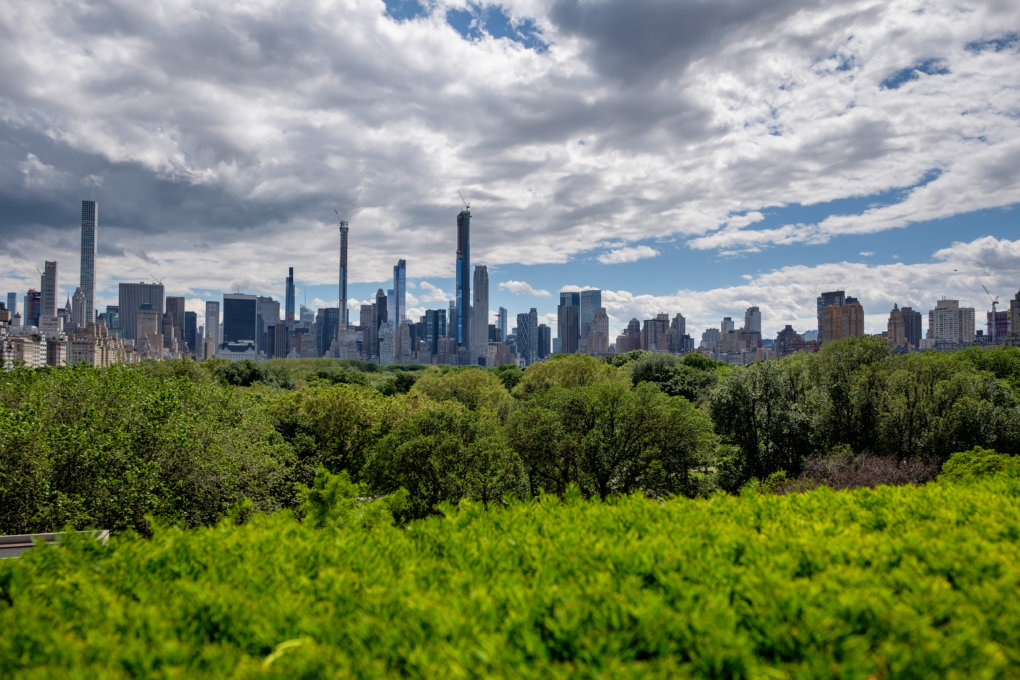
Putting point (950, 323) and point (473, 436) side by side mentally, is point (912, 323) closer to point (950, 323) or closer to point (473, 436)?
point (950, 323)

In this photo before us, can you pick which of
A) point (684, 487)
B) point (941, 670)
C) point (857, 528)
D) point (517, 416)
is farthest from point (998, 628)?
point (684, 487)

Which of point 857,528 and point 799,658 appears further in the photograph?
point 857,528

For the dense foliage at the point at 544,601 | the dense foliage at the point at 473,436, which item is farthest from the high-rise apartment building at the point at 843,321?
the dense foliage at the point at 544,601

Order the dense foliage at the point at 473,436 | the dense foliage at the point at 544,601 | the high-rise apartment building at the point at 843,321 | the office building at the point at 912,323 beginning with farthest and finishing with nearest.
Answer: the office building at the point at 912,323, the high-rise apartment building at the point at 843,321, the dense foliage at the point at 473,436, the dense foliage at the point at 544,601

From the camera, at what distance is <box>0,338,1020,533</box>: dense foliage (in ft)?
49.8

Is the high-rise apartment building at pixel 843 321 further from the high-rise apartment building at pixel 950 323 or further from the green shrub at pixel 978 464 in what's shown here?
the green shrub at pixel 978 464

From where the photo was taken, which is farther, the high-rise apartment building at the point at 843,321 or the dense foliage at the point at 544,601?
the high-rise apartment building at the point at 843,321

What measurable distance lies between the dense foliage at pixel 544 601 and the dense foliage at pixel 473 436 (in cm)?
281

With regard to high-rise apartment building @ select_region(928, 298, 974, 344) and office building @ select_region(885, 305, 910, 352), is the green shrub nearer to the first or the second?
office building @ select_region(885, 305, 910, 352)

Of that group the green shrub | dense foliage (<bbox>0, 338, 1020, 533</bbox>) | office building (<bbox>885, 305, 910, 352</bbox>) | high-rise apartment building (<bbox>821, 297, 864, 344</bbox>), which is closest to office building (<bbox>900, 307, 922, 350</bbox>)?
office building (<bbox>885, 305, 910, 352</bbox>)

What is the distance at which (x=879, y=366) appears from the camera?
108 feet

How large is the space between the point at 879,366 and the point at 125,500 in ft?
120

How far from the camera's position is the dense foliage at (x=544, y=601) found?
8.34ft

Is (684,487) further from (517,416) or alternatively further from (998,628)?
(998,628)
